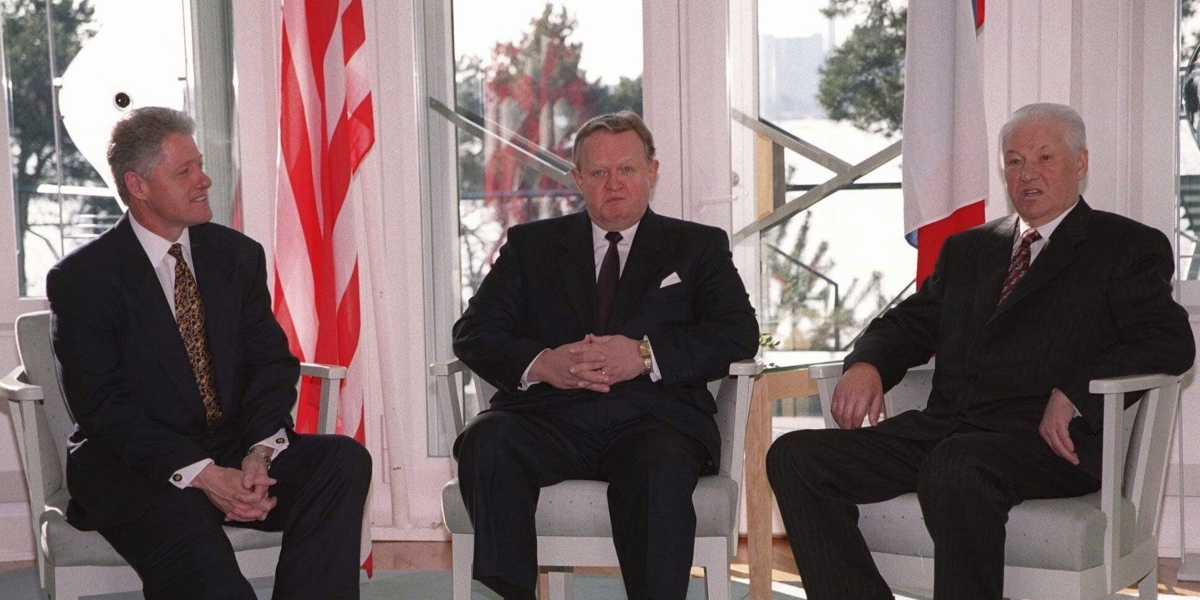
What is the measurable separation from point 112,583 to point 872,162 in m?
2.61

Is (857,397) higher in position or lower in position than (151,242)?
lower

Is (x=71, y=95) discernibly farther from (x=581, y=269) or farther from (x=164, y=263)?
(x=581, y=269)

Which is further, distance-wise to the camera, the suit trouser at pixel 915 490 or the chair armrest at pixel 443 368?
the chair armrest at pixel 443 368

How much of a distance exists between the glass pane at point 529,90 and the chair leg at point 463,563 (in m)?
1.66

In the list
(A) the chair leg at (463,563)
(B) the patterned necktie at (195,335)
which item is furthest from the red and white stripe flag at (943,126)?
(B) the patterned necktie at (195,335)

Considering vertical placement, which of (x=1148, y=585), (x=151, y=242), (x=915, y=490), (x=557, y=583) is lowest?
(x=557, y=583)

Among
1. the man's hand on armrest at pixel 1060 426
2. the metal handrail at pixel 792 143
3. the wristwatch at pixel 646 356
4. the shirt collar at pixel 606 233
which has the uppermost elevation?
the metal handrail at pixel 792 143

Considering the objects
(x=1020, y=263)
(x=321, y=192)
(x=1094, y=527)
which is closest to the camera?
(x=1094, y=527)

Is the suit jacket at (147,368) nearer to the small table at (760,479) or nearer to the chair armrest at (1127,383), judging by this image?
the small table at (760,479)

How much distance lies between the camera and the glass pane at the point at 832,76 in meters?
3.80

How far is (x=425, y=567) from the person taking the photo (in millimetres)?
3686

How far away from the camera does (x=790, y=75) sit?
386cm

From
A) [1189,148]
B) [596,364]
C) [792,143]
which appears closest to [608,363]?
[596,364]

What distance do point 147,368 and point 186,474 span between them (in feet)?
0.95
